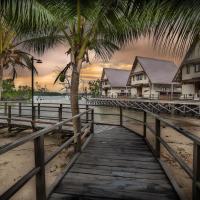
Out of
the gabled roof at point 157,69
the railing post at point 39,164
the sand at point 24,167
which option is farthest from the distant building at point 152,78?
the railing post at point 39,164

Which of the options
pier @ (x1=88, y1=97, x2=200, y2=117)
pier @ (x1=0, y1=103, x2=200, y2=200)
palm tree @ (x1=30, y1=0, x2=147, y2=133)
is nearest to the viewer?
pier @ (x1=0, y1=103, x2=200, y2=200)

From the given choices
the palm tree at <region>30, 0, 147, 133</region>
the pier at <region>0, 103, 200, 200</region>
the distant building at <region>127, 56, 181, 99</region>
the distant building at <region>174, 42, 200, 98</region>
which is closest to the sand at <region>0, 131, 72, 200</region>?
the pier at <region>0, 103, 200, 200</region>

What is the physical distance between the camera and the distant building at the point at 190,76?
28.1m

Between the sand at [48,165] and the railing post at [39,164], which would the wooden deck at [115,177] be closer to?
the railing post at [39,164]

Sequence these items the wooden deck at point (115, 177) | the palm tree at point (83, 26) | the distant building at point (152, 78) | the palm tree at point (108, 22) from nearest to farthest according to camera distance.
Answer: the palm tree at point (108, 22), the wooden deck at point (115, 177), the palm tree at point (83, 26), the distant building at point (152, 78)

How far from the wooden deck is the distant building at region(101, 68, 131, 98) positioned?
44538 mm

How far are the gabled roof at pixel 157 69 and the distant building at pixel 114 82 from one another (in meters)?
8.72

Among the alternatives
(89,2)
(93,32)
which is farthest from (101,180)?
(93,32)

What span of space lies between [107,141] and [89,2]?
397 centimetres

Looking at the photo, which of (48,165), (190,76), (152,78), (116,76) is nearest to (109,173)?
(48,165)

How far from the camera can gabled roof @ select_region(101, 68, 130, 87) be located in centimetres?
5259

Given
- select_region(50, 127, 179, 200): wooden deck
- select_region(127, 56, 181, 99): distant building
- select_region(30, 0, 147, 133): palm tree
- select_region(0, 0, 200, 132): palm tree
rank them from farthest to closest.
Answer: select_region(127, 56, 181, 99): distant building < select_region(30, 0, 147, 133): palm tree < select_region(50, 127, 179, 200): wooden deck < select_region(0, 0, 200, 132): palm tree

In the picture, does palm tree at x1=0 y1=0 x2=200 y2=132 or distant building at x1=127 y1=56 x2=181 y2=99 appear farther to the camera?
distant building at x1=127 y1=56 x2=181 y2=99

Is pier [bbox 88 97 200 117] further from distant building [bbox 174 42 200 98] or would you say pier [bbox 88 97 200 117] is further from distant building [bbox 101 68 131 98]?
distant building [bbox 101 68 131 98]
